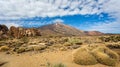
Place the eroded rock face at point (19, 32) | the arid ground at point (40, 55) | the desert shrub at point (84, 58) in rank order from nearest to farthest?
the desert shrub at point (84, 58), the arid ground at point (40, 55), the eroded rock face at point (19, 32)

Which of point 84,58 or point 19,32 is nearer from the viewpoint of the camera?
point 84,58

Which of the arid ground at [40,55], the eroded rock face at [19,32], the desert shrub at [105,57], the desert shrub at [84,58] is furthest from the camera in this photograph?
the eroded rock face at [19,32]

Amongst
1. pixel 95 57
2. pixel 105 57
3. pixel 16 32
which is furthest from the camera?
pixel 16 32

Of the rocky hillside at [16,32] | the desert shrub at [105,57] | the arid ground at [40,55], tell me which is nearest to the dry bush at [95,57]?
the desert shrub at [105,57]

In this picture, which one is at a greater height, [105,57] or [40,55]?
[105,57]

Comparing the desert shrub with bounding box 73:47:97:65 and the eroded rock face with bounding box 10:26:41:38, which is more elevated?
the eroded rock face with bounding box 10:26:41:38

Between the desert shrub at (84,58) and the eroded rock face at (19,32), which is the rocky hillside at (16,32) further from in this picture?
the desert shrub at (84,58)

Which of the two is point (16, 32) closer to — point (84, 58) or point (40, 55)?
point (40, 55)

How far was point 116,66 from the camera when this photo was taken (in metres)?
12.4

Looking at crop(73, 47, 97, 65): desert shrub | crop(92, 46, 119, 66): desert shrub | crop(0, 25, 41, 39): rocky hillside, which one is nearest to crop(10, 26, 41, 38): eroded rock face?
crop(0, 25, 41, 39): rocky hillside

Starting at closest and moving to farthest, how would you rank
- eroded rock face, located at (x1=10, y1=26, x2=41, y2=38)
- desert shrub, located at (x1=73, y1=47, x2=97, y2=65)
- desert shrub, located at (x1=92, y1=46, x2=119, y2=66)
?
1. desert shrub, located at (x1=92, y1=46, x2=119, y2=66)
2. desert shrub, located at (x1=73, y1=47, x2=97, y2=65)
3. eroded rock face, located at (x1=10, y1=26, x2=41, y2=38)

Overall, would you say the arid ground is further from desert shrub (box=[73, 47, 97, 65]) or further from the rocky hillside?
the rocky hillside

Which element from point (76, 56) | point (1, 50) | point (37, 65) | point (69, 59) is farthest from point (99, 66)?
point (1, 50)

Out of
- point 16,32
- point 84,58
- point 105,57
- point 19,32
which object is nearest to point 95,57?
point 105,57
